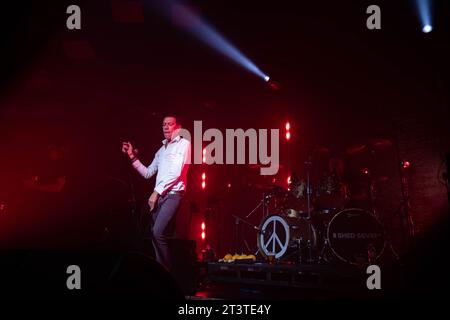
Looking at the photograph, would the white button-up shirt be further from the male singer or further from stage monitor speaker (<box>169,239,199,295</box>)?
stage monitor speaker (<box>169,239,199,295</box>)

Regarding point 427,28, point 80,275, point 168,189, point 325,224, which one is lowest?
point 325,224

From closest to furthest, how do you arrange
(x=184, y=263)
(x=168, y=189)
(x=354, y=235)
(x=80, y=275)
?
(x=80, y=275)
(x=184, y=263)
(x=168, y=189)
(x=354, y=235)

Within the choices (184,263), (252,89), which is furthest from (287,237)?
(252,89)

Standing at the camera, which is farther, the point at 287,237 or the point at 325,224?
the point at 325,224

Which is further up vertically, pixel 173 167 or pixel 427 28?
pixel 427 28

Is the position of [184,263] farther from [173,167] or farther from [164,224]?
[173,167]

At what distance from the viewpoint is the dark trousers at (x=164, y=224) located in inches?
152

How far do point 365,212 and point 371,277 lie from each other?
4.31 ft

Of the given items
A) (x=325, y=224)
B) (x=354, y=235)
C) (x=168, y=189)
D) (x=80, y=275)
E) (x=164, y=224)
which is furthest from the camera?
(x=325, y=224)

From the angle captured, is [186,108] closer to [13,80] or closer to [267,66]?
[267,66]

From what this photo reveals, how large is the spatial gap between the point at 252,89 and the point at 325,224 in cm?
334

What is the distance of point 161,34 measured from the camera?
601 cm

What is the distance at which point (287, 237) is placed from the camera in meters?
5.80
